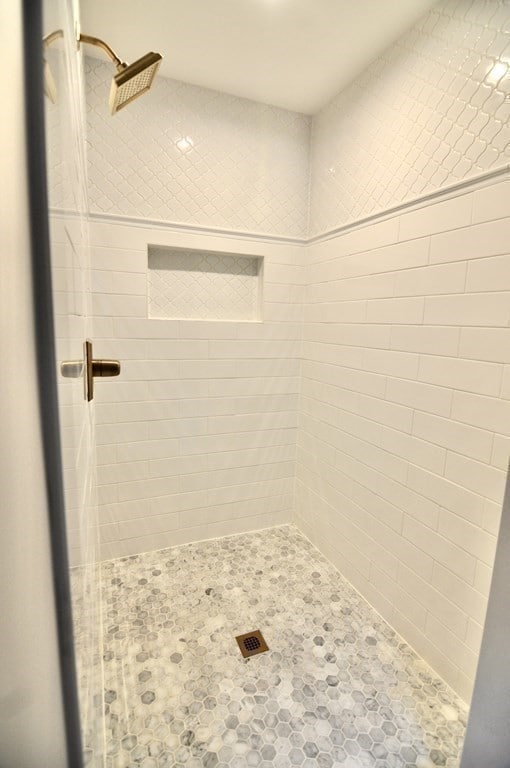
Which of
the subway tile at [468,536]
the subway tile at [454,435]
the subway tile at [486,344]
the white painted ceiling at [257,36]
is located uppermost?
the white painted ceiling at [257,36]

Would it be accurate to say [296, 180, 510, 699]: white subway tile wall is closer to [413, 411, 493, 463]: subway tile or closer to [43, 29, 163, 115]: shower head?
[413, 411, 493, 463]: subway tile

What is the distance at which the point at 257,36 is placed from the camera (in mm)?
1414

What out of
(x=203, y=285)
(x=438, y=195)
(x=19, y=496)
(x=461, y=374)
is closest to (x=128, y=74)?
(x=203, y=285)

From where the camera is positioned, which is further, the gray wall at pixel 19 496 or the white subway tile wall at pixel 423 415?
the white subway tile wall at pixel 423 415

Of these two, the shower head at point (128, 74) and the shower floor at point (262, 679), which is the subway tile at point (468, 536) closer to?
the shower floor at point (262, 679)

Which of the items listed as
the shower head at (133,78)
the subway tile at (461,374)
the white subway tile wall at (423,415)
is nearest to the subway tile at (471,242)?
the white subway tile wall at (423,415)

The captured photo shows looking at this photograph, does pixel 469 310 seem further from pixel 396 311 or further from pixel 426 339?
pixel 396 311

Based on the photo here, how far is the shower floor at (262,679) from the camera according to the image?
3.35ft

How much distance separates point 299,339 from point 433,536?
1.27 meters

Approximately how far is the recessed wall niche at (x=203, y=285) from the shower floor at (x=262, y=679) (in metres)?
1.43

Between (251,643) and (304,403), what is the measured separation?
125 cm

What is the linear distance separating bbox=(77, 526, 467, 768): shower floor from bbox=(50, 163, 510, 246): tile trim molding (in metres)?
1.77

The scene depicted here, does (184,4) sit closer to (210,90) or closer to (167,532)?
(210,90)

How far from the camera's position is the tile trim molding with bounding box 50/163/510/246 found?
3.57 ft
